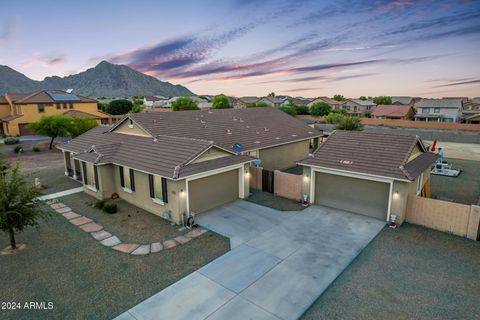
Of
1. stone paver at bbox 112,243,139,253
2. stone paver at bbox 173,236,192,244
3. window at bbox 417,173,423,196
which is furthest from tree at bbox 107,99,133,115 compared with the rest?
window at bbox 417,173,423,196

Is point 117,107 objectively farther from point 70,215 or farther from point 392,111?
point 392,111

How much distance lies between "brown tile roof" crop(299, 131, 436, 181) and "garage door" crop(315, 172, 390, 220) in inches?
30.5

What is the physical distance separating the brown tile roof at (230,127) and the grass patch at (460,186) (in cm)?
1151

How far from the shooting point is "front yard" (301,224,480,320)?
760cm

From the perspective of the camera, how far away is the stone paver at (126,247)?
36.1ft

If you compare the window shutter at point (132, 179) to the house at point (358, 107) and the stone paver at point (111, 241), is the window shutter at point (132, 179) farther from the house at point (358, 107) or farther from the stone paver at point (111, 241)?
the house at point (358, 107)

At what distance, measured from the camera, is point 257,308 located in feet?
25.2

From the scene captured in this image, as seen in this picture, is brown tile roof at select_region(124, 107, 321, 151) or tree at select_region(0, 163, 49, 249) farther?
brown tile roof at select_region(124, 107, 321, 151)

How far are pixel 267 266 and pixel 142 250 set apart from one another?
5.08 meters

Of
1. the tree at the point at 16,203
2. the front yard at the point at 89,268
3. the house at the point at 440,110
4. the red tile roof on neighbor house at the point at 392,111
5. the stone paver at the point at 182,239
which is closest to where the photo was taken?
the front yard at the point at 89,268

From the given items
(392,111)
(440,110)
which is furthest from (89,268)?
(440,110)

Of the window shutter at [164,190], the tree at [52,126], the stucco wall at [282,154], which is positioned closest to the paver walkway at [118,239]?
the window shutter at [164,190]

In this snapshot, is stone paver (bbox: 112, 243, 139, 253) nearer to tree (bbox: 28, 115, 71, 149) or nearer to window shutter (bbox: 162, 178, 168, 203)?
window shutter (bbox: 162, 178, 168, 203)

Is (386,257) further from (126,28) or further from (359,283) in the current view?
(126,28)
